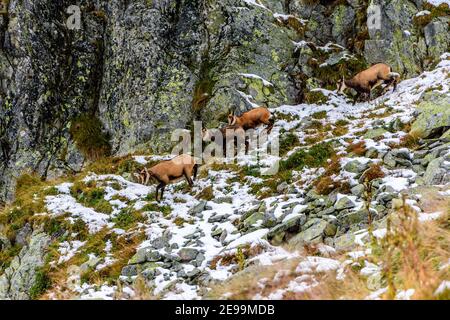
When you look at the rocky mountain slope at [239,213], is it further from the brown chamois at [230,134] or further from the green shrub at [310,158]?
the brown chamois at [230,134]

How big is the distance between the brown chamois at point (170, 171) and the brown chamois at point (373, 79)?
389 inches

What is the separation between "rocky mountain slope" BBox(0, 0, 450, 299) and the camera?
329 inches

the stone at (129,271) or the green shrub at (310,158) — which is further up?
the green shrub at (310,158)

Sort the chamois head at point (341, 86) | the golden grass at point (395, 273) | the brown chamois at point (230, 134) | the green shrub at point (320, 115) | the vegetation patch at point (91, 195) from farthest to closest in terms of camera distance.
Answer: the chamois head at point (341, 86), the green shrub at point (320, 115), the brown chamois at point (230, 134), the vegetation patch at point (91, 195), the golden grass at point (395, 273)

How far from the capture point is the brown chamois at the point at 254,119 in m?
19.0

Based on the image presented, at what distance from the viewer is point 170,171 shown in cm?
1577

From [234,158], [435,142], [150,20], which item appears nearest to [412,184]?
[435,142]

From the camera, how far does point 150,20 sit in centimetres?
2291

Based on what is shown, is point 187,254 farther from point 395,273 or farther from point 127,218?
point 395,273

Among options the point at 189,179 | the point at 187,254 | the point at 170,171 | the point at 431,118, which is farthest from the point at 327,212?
the point at 170,171

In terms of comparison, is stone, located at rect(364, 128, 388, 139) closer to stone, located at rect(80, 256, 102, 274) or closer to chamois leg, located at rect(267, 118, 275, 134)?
chamois leg, located at rect(267, 118, 275, 134)

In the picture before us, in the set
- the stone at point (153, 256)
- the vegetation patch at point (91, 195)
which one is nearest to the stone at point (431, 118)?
the stone at point (153, 256)

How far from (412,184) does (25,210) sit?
13303 millimetres

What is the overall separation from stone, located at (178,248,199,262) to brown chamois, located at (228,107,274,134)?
8.95m
